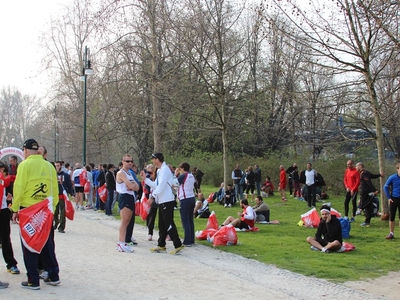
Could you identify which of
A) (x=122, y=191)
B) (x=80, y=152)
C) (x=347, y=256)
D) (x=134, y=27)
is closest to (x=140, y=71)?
(x=134, y=27)

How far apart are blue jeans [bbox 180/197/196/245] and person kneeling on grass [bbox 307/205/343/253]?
2639mm

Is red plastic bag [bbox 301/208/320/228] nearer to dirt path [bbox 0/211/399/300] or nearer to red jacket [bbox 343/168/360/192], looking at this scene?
red jacket [bbox 343/168/360/192]

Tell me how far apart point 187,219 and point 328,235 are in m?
3.10

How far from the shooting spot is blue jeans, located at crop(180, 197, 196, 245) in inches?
447

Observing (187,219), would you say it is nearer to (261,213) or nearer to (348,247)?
(348,247)

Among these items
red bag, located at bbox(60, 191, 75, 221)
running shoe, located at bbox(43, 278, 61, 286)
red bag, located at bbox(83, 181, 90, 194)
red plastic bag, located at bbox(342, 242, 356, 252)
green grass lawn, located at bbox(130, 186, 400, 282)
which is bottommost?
green grass lawn, located at bbox(130, 186, 400, 282)

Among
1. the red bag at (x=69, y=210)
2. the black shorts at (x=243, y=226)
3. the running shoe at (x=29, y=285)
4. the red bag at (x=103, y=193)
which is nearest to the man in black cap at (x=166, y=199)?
the red bag at (x=69, y=210)

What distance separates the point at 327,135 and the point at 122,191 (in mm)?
8516

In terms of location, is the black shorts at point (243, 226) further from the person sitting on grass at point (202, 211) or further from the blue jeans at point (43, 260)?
the blue jeans at point (43, 260)

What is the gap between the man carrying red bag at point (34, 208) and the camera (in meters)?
6.80

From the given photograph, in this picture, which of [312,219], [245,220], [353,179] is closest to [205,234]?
[245,220]

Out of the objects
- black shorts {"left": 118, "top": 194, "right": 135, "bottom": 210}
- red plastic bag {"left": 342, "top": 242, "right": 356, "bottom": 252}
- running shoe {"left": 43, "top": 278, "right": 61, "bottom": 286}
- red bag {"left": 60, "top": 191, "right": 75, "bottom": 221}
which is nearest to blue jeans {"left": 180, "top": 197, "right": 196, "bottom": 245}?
black shorts {"left": 118, "top": 194, "right": 135, "bottom": 210}

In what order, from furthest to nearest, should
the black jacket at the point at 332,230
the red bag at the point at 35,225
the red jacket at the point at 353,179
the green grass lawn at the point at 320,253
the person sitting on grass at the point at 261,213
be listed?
the person sitting on grass at the point at 261,213 → the red jacket at the point at 353,179 → the black jacket at the point at 332,230 → the green grass lawn at the point at 320,253 → the red bag at the point at 35,225

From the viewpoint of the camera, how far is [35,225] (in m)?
6.84
